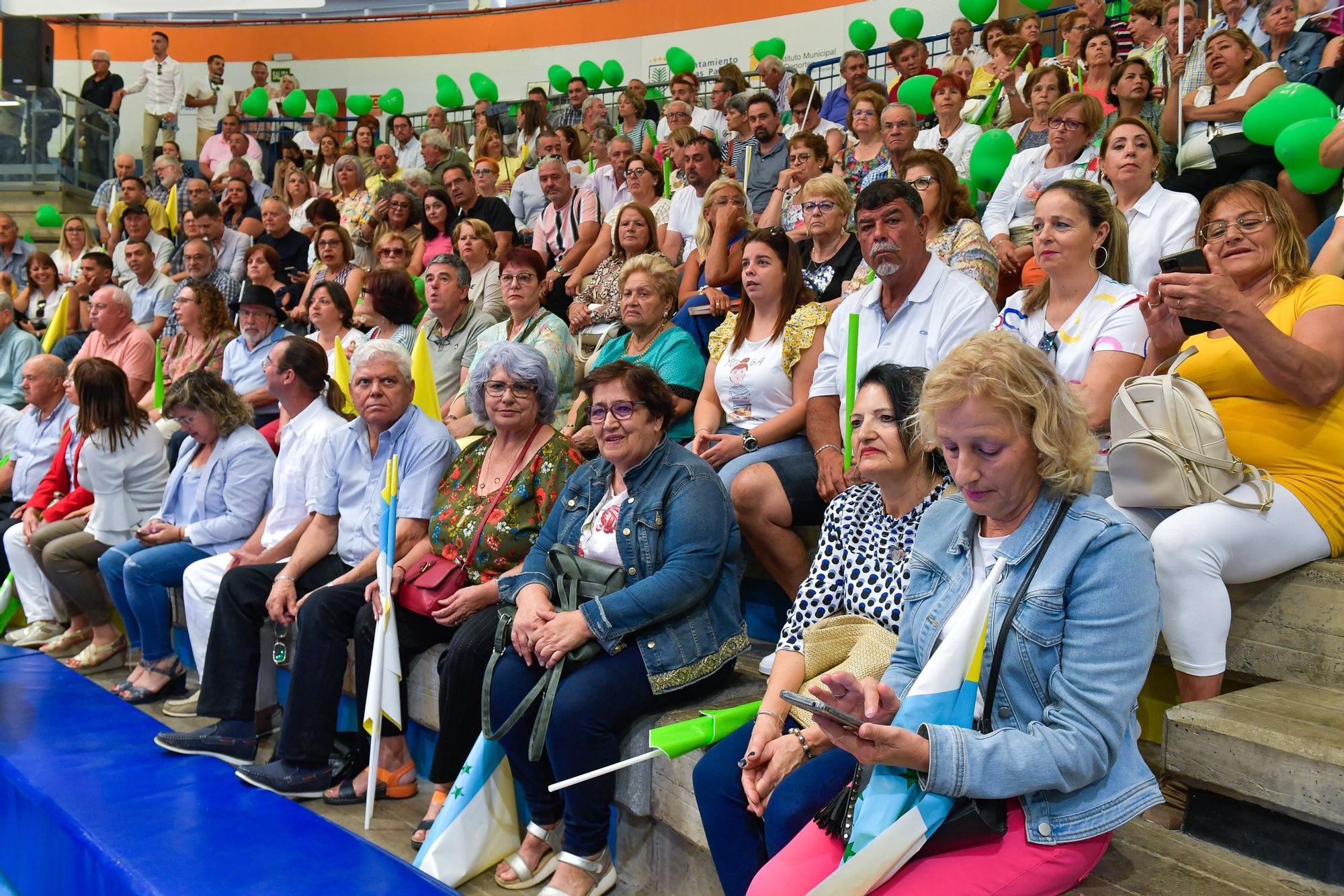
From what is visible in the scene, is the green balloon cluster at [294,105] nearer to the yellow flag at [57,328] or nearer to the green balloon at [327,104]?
the green balloon at [327,104]

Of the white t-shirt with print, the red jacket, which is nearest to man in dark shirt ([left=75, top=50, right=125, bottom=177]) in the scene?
the red jacket

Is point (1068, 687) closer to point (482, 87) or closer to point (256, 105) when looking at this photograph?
point (482, 87)

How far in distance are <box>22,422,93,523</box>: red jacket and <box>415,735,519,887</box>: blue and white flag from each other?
119 inches

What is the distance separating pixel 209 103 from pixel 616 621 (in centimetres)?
1347

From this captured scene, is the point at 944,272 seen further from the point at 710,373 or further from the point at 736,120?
the point at 736,120

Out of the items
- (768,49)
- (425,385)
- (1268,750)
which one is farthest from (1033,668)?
(768,49)

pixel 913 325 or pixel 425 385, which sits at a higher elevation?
pixel 913 325

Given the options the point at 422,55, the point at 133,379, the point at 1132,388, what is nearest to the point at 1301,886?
the point at 1132,388

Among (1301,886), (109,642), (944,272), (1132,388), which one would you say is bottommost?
(109,642)

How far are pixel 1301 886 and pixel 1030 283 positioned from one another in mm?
2550

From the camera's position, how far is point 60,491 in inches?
199

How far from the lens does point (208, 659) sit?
3549 mm

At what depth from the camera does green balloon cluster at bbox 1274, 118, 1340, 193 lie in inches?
147

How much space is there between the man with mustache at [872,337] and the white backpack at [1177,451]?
2.76 feet
